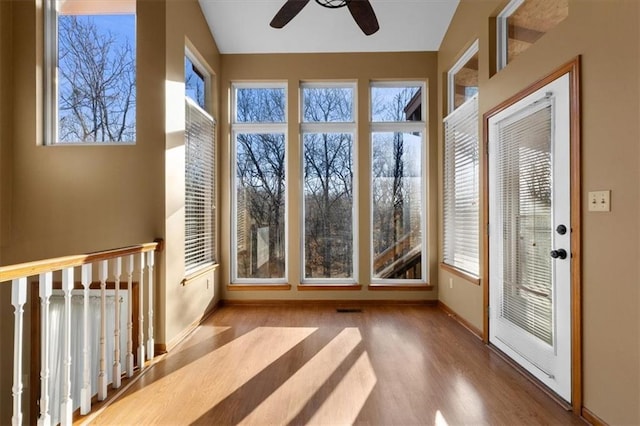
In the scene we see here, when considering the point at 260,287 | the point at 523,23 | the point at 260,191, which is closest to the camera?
the point at 523,23

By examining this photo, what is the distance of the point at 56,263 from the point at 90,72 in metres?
2.18

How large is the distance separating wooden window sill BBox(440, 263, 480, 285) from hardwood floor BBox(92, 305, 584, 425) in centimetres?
52

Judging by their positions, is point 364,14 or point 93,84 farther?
point 93,84

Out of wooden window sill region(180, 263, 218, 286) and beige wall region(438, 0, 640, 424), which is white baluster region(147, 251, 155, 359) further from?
beige wall region(438, 0, 640, 424)

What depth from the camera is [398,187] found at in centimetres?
438

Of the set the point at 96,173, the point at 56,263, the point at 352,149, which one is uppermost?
the point at 352,149

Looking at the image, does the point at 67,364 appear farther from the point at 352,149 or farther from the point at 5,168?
the point at 352,149

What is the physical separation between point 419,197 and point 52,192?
395 centimetres

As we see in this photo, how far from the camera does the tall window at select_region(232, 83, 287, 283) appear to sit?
437 cm

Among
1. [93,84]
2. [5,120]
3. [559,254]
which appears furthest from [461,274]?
[5,120]

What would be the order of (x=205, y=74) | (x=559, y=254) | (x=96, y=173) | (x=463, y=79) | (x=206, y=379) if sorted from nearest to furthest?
(x=559, y=254) < (x=206, y=379) < (x=96, y=173) < (x=463, y=79) < (x=205, y=74)

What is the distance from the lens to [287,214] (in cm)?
431

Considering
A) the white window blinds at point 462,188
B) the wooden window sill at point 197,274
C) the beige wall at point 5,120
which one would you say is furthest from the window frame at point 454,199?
the beige wall at point 5,120

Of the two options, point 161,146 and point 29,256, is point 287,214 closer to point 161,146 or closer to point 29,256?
point 161,146
